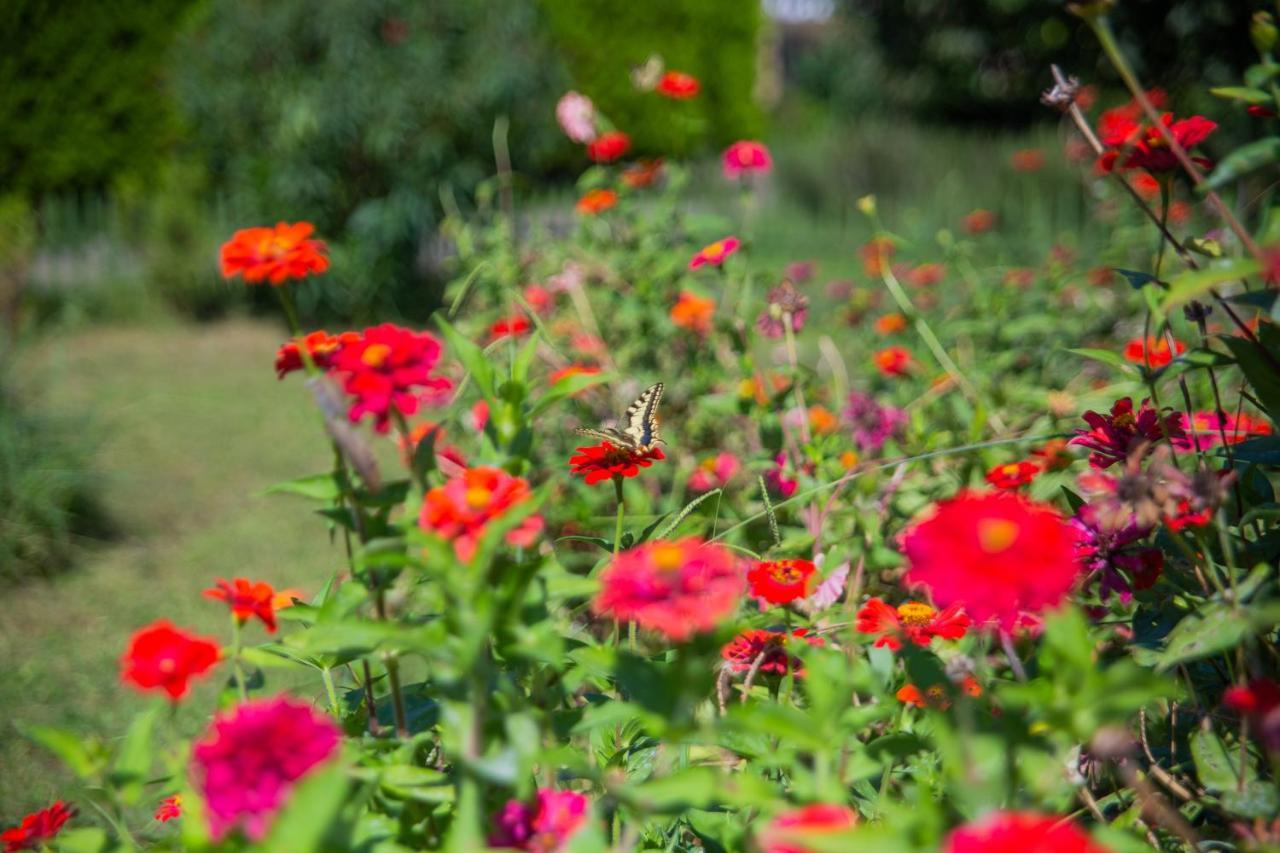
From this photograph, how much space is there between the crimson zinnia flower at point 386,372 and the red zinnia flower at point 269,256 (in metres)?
0.21

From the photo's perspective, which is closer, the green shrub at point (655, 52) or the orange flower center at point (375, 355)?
the orange flower center at point (375, 355)

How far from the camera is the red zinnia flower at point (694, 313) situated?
8.80 ft

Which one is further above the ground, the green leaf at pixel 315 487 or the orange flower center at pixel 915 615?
the green leaf at pixel 315 487

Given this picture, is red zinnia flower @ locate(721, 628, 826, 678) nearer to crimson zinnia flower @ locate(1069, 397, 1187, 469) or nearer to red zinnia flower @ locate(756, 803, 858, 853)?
crimson zinnia flower @ locate(1069, 397, 1187, 469)

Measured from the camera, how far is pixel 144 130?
8.14m

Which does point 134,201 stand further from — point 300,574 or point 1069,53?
point 1069,53

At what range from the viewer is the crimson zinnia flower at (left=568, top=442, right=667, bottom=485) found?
1273mm

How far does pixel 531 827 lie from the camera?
0.95 metres

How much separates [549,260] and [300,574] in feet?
3.82

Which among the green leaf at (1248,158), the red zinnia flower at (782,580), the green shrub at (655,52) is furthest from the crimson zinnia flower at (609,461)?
the green shrub at (655,52)

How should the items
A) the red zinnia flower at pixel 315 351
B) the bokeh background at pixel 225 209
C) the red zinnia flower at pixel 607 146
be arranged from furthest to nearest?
the bokeh background at pixel 225 209 < the red zinnia flower at pixel 607 146 < the red zinnia flower at pixel 315 351

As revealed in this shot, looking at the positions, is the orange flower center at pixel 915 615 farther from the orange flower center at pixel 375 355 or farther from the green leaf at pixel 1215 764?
the orange flower center at pixel 375 355

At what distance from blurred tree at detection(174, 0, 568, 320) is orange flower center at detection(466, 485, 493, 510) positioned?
534 cm

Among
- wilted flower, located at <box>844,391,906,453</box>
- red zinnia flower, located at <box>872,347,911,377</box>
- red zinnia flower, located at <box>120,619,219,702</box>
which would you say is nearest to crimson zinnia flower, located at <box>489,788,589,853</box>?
red zinnia flower, located at <box>120,619,219,702</box>
